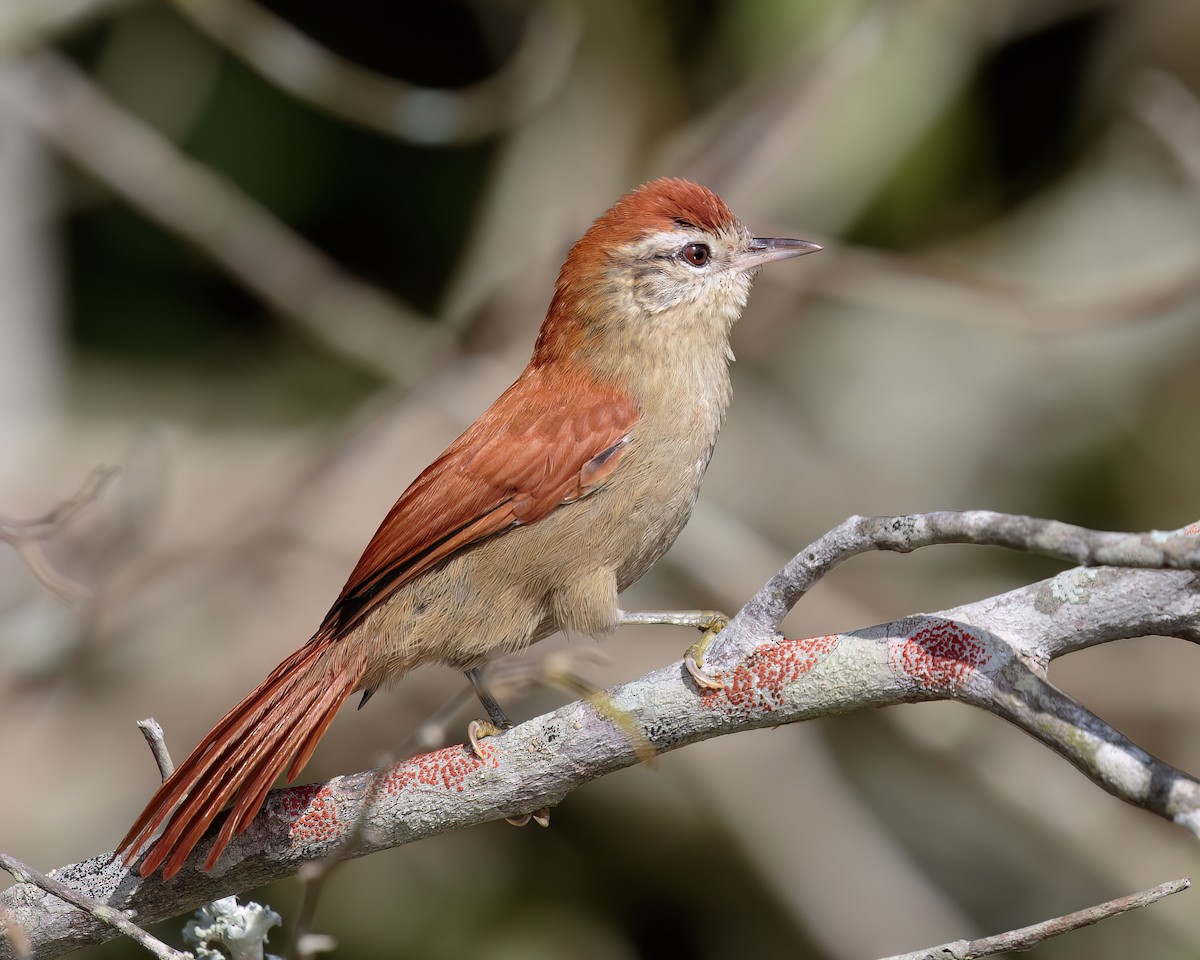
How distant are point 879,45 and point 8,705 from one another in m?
4.46

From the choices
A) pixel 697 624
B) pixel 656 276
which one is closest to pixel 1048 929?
pixel 697 624

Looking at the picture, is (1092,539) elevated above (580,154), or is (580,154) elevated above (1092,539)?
(580,154)

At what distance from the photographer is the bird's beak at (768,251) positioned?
3.52 m

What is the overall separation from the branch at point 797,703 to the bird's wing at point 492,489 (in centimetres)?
65

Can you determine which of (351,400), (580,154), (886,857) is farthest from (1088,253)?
(351,400)

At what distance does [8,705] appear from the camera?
17.3 ft

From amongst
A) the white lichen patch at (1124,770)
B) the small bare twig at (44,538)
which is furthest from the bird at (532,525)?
the white lichen patch at (1124,770)

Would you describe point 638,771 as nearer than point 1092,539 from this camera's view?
No

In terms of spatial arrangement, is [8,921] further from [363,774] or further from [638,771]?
[638,771]

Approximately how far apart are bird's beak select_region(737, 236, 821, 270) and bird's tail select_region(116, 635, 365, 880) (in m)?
1.41

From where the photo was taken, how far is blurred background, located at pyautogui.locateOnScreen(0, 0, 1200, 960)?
18.0 feet

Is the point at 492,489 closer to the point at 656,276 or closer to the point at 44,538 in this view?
the point at 656,276

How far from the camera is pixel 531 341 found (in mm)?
5980

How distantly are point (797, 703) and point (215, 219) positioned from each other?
4.49m
